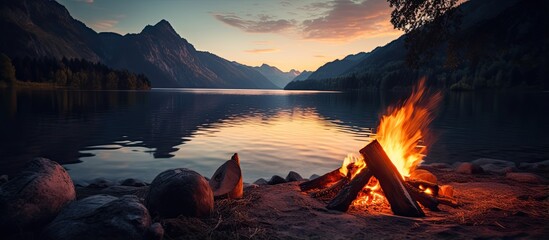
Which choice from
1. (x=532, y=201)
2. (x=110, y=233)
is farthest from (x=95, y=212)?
(x=532, y=201)

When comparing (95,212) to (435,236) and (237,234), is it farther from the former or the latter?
(435,236)

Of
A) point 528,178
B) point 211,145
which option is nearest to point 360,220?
point 528,178

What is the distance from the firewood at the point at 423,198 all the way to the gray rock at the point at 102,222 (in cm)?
782

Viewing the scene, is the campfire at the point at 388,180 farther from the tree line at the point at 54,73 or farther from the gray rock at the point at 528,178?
the tree line at the point at 54,73

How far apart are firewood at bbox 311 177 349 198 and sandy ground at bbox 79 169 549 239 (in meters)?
0.41

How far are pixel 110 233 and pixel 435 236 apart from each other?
23.8 feet

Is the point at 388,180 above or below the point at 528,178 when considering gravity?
above

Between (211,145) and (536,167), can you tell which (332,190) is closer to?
(536,167)

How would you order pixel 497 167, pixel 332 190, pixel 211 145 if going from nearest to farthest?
pixel 332 190
pixel 497 167
pixel 211 145

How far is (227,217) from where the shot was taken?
9414 millimetres

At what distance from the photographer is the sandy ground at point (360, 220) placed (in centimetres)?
814

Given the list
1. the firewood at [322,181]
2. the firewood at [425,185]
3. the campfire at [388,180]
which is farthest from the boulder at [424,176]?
the firewood at [322,181]

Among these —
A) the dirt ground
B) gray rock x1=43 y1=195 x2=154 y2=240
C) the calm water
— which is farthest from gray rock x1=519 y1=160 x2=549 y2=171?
gray rock x1=43 y1=195 x2=154 y2=240

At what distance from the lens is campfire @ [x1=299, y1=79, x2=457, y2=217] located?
10242 mm
